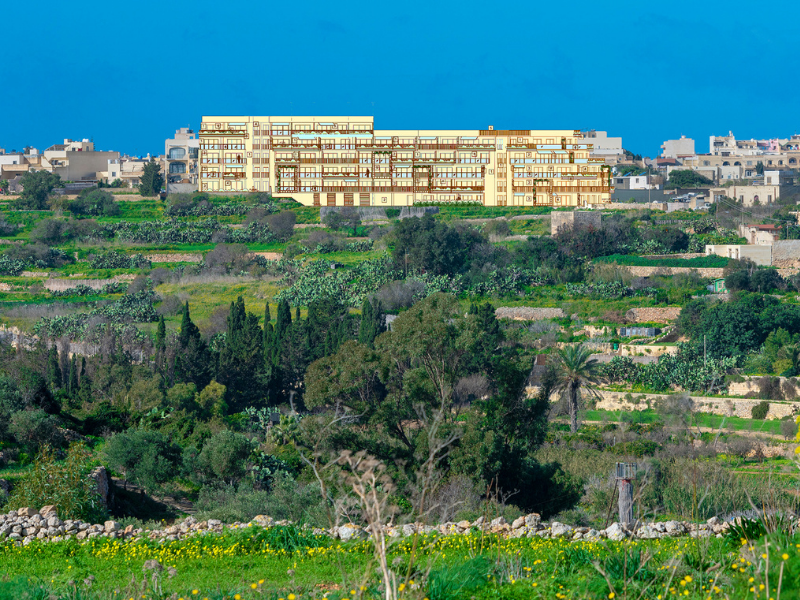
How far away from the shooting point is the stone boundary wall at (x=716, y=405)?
1207 inches

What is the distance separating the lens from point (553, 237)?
165ft

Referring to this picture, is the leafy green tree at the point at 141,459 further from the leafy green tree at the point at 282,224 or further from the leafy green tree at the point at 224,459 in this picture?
the leafy green tree at the point at 282,224

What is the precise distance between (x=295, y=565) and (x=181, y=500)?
31.0 feet

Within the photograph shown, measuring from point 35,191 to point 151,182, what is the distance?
6662 millimetres

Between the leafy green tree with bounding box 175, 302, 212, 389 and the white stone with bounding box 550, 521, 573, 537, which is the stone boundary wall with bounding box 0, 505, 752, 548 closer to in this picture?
the white stone with bounding box 550, 521, 573, 537

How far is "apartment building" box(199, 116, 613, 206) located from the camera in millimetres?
62031

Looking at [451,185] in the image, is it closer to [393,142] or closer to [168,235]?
[393,142]

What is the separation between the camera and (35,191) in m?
60.7

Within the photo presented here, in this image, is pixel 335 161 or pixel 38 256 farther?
pixel 335 161

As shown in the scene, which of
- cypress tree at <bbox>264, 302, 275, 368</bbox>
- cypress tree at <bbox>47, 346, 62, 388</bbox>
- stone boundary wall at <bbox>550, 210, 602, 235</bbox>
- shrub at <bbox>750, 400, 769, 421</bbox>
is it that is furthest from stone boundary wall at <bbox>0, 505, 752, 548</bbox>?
stone boundary wall at <bbox>550, 210, 602, 235</bbox>

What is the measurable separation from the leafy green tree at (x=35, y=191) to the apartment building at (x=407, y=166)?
9.11 meters

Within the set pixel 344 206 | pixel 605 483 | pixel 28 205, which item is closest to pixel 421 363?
pixel 605 483

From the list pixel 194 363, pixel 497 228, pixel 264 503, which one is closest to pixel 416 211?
pixel 497 228

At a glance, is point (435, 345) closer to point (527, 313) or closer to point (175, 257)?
point (527, 313)
